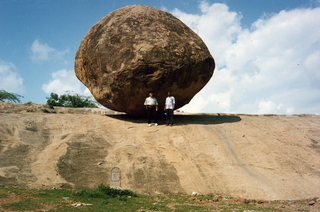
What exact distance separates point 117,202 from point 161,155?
266 centimetres

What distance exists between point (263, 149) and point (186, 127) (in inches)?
92.8

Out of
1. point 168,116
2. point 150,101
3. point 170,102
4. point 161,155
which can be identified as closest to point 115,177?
point 161,155

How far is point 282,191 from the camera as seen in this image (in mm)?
7043

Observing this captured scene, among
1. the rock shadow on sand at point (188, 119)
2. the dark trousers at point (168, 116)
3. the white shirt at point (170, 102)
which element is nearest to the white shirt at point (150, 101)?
the white shirt at point (170, 102)

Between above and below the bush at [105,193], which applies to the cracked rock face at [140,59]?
above

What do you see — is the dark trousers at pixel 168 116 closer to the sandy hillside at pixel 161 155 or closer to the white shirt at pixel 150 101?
the sandy hillside at pixel 161 155

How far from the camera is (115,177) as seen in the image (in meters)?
7.33

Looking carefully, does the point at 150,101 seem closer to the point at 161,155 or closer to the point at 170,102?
the point at 170,102

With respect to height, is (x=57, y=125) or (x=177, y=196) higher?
(x=57, y=125)

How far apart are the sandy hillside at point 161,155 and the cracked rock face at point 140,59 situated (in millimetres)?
1014

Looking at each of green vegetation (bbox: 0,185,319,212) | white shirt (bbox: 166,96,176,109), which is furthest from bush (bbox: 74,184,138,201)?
white shirt (bbox: 166,96,176,109)

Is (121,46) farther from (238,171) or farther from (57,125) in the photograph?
(238,171)

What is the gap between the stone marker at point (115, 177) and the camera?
7179 millimetres

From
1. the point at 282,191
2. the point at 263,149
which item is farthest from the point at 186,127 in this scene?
the point at 282,191
